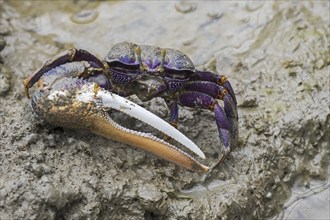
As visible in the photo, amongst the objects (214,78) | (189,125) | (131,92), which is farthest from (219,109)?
(131,92)

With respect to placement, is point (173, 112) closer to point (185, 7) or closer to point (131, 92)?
point (131, 92)

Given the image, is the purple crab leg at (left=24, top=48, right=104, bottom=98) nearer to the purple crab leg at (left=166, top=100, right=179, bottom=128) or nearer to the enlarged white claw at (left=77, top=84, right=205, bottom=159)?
the enlarged white claw at (left=77, top=84, right=205, bottom=159)

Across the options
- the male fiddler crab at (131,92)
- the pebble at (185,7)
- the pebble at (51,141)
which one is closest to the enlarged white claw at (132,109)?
the male fiddler crab at (131,92)

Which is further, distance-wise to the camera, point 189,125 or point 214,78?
point 189,125

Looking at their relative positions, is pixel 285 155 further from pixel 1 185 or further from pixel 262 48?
pixel 1 185

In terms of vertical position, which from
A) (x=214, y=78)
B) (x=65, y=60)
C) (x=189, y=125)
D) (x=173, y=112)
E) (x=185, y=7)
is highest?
(x=65, y=60)

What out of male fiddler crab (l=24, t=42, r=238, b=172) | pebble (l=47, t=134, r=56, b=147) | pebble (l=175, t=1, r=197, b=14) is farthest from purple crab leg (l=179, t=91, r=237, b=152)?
pebble (l=175, t=1, r=197, b=14)

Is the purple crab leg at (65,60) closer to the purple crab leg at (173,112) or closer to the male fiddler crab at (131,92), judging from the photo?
the male fiddler crab at (131,92)

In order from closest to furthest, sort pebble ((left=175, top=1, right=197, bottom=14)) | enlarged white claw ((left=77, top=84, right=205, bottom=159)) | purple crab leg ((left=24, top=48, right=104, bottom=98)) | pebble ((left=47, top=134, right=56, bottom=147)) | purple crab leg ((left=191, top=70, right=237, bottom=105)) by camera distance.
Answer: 1. enlarged white claw ((left=77, top=84, right=205, bottom=159))
2. pebble ((left=47, top=134, right=56, bottom=147))
3. purple crab leg ((left=24, top=48, right=104, bottom=98))
4. purple crab leg ((left=191, top=70, right=237, bottom=105))
5. pebble ((left=175, top=1, right=197, bottom=14))
